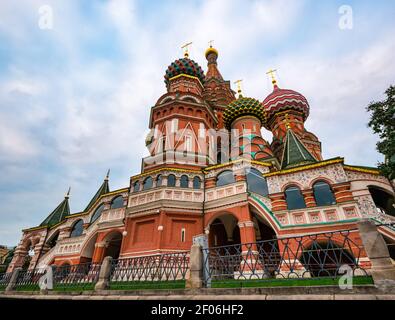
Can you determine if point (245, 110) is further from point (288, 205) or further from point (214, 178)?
point (288, 205)

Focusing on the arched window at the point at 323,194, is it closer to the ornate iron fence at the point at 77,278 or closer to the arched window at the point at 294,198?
the arched window at the point at 294,198

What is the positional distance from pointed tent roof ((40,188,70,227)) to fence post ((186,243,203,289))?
21154mm

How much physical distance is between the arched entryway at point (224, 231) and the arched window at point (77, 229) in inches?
448

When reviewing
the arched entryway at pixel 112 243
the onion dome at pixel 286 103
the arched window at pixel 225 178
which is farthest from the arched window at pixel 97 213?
the onion dome at pixel 286 103

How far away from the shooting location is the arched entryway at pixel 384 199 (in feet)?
38.4

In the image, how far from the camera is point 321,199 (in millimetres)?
11273

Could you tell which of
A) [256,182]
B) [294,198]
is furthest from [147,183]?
[294,198]

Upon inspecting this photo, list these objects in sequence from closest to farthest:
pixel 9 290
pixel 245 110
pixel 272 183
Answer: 1. pixel 9 290
2. pixel 272 183
3. pixel 245 110

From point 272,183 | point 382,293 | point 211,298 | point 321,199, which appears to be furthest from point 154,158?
point 382,293

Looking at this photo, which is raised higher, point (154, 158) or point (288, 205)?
point (154, 158)

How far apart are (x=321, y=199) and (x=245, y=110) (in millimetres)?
12084

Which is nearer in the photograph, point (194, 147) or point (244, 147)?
point (194, 147)

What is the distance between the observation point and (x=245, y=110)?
69.3 ft
